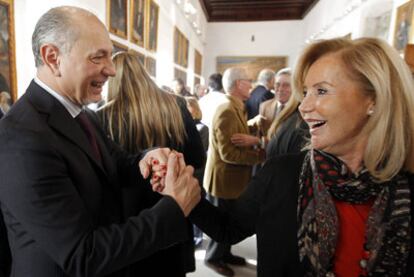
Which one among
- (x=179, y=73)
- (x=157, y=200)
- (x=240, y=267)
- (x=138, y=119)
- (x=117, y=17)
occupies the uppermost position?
(x=117, y=17)

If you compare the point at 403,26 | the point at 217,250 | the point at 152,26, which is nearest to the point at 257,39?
the point at 152,26

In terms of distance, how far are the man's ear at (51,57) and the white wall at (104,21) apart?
1.82 m

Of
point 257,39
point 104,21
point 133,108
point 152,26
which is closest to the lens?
point 133,108

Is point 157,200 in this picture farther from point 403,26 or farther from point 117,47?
point 403,26

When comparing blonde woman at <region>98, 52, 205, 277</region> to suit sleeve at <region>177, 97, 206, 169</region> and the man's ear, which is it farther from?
the man's ear

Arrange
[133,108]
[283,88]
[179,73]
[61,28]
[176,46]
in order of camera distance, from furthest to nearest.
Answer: [179,73] < [176,46] < [283,88] < [133,108] < [61,28]

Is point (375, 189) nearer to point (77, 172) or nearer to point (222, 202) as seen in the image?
point (77, 172)

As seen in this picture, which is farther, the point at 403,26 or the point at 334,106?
the point at 403,26

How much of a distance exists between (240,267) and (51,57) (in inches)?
139

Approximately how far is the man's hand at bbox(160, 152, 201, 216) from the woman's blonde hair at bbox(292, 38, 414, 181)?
2.61ft

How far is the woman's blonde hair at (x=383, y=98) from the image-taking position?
50.0 inches

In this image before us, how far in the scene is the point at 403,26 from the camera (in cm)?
555

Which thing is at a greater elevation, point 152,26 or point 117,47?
point 152,26

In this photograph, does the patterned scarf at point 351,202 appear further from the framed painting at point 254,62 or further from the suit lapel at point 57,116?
the framed painting at point 254,62
